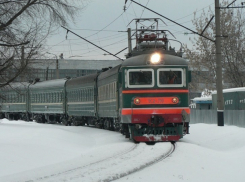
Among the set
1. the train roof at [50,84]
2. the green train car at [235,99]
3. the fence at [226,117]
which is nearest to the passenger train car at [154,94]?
the fence at [226,117]

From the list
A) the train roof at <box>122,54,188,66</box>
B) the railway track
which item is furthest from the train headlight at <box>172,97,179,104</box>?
the railway track

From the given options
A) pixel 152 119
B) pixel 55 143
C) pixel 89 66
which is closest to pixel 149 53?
pixel 152 119

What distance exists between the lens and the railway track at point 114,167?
404 inches

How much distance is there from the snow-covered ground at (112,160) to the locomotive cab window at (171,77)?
227cm

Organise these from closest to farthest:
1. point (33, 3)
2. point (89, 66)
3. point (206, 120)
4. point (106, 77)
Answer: point (33, 3) < point (106, 77) < point (206, 120) < point (89, 66)

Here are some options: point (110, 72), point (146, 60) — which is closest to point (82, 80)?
point (110, 72)

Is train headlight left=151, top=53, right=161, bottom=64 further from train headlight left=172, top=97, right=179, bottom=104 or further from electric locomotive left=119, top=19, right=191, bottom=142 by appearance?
train headlight left=172, top=97, right=179, bottom=104

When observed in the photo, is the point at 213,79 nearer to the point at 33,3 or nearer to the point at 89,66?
the point at 33,3

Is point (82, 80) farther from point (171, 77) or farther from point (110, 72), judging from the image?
point (171, 77)

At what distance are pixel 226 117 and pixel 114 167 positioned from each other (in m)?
14.2

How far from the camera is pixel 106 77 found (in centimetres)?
2386

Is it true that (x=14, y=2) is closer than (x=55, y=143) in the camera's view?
Yes

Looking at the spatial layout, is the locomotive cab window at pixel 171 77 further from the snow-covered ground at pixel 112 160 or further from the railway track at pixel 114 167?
the railway track at pixel 114 167

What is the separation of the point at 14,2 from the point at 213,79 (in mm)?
31618
